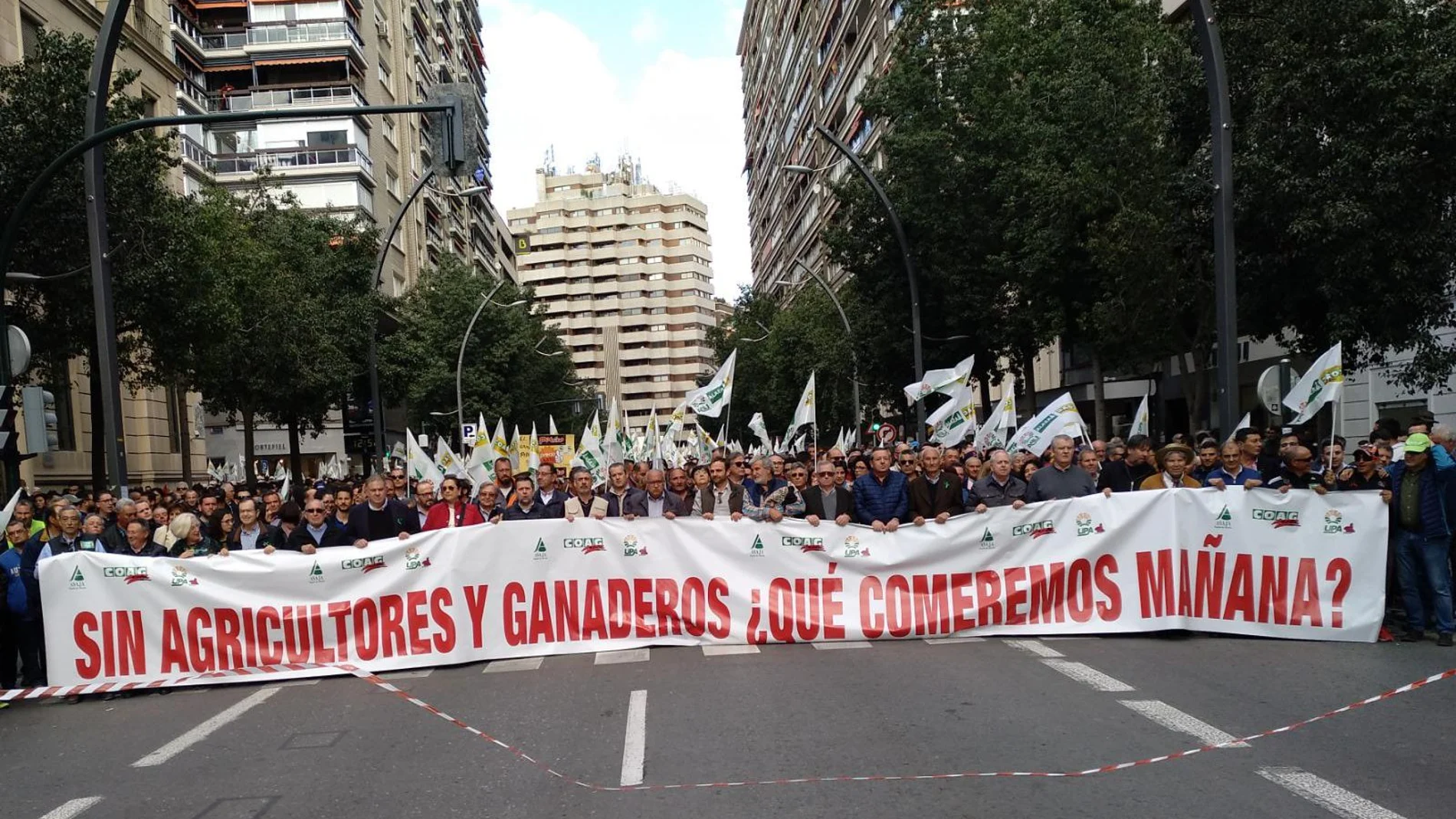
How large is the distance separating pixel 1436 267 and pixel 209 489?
1592cm

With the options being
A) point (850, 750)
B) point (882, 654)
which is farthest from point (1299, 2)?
point (850, 750)

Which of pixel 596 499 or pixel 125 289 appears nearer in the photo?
pixel 596 499

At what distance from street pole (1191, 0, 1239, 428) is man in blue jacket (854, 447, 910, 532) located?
4.20 m

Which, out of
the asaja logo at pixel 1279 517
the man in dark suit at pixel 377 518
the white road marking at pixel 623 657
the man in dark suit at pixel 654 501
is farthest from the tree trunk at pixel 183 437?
the asaja logo at pixel 1279 517

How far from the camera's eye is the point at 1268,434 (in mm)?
14102

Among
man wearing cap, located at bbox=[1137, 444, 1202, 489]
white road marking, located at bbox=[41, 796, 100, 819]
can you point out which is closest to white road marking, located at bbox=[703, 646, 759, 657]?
man wearing cap, located at bbox=[1137, 444, 1202, 489]

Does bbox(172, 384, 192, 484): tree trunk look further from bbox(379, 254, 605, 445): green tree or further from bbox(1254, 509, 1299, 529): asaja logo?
bbox(1254, 509, 1299, 529): asaja logo

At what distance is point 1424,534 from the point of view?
938 cm

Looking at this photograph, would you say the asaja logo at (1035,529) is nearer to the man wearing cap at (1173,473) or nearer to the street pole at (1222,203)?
the man wearing cap at (1173,473)

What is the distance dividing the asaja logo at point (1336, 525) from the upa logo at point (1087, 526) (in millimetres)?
1696

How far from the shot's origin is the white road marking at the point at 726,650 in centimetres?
961

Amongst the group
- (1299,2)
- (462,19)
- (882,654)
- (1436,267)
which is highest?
(462,19)

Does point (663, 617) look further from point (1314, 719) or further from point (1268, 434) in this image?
point (1268, 434)

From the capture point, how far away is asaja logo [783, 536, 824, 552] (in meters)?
10.2
